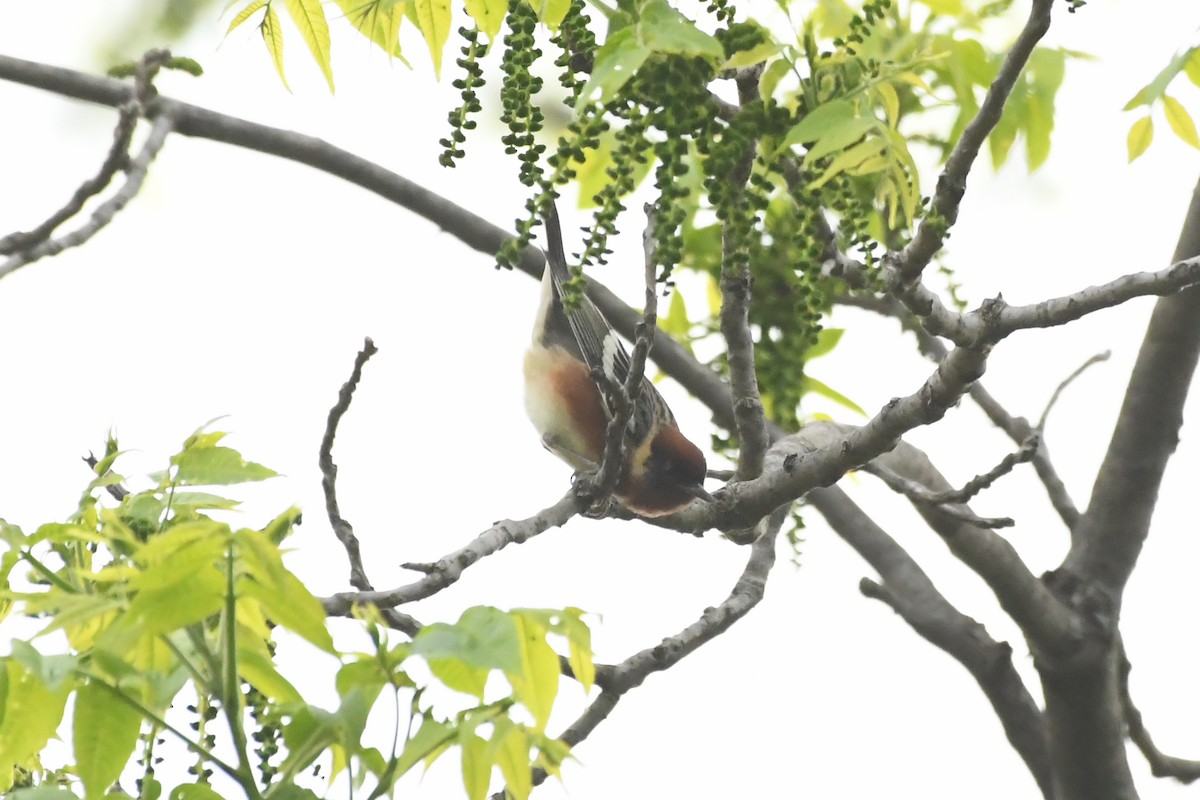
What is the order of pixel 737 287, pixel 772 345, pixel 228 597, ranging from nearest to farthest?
pixel 228 597 < pixel 737 287 < pixel 772 345

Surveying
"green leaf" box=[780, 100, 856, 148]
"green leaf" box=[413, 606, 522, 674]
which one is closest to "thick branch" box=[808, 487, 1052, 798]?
"green leaf" box=[780, 100, 856, 148]

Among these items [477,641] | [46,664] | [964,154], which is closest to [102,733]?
[46,664]

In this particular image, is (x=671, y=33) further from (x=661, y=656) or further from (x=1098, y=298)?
(x=661, y=656)

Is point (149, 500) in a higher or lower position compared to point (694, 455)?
lower

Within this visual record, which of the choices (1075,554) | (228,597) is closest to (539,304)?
(1075,554)

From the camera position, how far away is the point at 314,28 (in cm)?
261

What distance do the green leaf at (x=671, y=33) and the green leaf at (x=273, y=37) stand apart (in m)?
0.83

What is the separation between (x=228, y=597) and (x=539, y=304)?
13.5 feet

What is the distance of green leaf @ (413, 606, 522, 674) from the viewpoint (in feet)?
5.80

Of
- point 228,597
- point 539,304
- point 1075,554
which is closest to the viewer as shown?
point 228,597

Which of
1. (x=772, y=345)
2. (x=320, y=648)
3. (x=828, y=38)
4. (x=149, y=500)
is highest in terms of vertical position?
(x=828, y=38)

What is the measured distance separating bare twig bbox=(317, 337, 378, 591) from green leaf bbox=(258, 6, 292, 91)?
622mm

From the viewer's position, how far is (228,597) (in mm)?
1809

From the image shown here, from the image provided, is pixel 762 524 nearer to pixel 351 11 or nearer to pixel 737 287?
pixel 737 287
